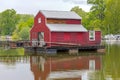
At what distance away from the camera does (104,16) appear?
91.7 m

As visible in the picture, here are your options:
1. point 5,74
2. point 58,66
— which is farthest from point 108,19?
point 5,74

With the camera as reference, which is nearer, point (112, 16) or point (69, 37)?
point (69, 37)

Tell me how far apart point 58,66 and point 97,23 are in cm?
5616

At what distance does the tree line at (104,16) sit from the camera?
8944cm

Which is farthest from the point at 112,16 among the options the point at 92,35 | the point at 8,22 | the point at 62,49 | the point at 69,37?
the point at 62,49

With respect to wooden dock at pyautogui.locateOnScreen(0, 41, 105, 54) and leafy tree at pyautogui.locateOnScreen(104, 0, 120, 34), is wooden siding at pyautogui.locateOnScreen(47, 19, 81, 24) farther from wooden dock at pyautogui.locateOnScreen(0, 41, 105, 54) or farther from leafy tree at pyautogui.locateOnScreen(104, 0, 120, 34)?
leafy tree at pyautogui.locateOnScreen(104, 0, 120, 34)

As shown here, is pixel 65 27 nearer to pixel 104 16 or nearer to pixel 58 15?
pixel 58 15

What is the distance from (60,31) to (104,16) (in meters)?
42.1

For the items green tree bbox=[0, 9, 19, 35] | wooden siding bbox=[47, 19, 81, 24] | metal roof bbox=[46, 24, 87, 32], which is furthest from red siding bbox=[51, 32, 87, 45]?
green tree bbox=[0, 9, 19, 35]

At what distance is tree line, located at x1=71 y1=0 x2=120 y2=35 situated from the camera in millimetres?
89438

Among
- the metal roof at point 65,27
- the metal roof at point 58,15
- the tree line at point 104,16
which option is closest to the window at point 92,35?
the metal roof at point 65,27

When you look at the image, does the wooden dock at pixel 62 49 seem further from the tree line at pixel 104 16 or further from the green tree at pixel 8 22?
the green tree at pixel 8 22

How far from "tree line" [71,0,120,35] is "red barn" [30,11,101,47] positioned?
111ft

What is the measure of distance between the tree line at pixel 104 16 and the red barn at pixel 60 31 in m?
34.0
